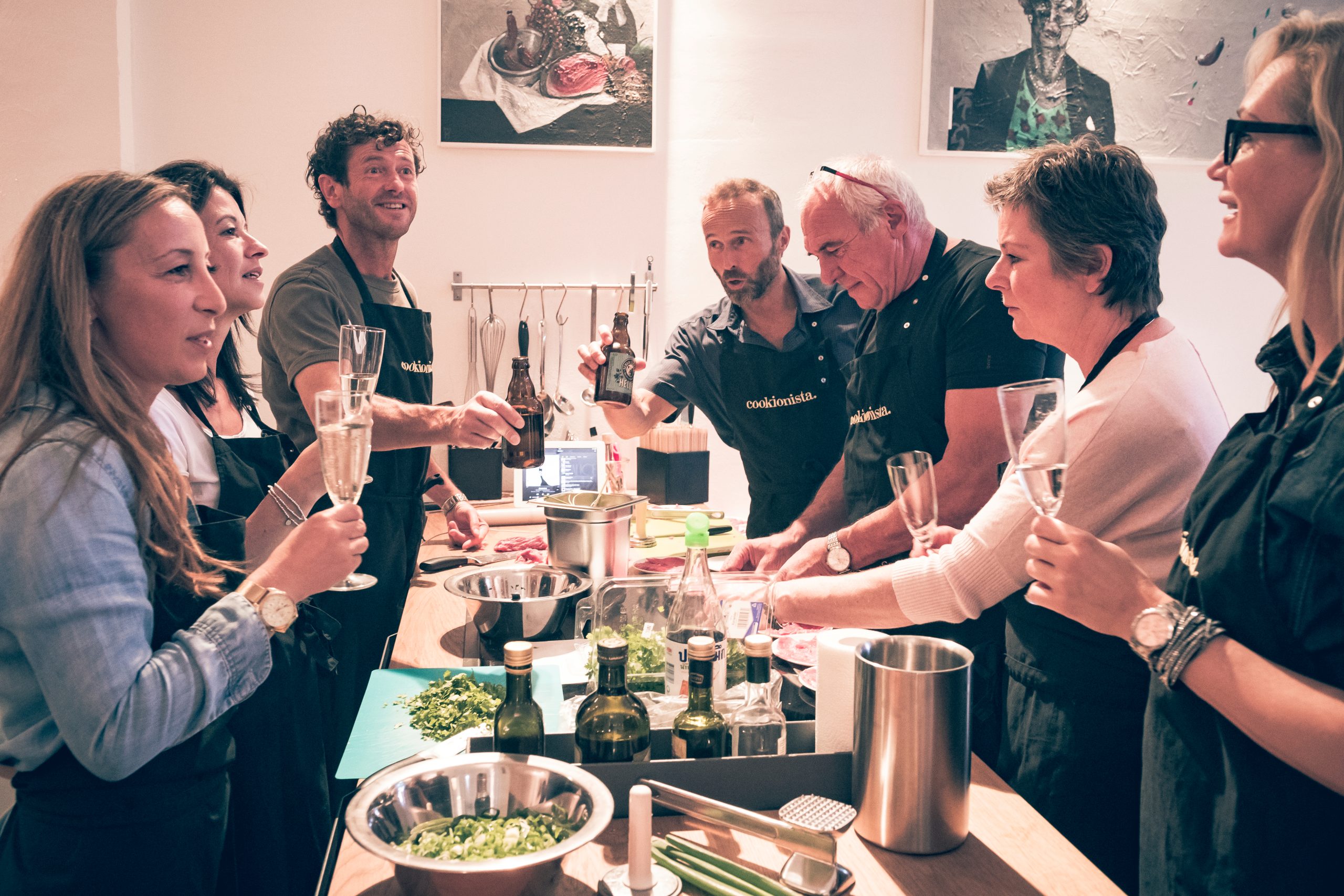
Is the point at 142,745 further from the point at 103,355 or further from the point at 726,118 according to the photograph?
the point at 726,118

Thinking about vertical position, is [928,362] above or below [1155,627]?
above

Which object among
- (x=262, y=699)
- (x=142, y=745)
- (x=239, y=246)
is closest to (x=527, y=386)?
(x=239, y=246)

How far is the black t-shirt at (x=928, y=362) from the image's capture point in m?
2.02

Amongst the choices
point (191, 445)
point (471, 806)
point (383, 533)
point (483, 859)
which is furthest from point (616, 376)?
point (483, 859)

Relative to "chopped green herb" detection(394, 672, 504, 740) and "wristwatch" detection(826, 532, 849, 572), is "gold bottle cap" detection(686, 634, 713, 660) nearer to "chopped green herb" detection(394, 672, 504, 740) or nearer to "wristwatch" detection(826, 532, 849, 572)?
"chopped green herb" detection(394, 672, 504, 740)

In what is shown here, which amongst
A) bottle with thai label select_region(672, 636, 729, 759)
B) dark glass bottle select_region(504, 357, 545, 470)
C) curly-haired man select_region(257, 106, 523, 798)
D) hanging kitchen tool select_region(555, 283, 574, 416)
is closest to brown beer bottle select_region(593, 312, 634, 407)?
dark glass bottle select_region(504, 357, 545, 470)

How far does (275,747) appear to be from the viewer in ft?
5.46

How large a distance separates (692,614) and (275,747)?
2.75ft

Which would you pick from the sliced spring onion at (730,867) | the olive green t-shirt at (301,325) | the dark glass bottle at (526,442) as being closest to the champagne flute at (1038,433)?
the sliced spring onion at (730,867)

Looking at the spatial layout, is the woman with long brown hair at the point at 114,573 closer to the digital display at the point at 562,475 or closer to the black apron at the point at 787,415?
the black apron at the point at 787,415

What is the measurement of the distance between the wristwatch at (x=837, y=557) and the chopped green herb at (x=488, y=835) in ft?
3.46

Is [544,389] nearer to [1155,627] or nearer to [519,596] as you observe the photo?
[519,596]

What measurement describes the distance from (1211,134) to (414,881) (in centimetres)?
429

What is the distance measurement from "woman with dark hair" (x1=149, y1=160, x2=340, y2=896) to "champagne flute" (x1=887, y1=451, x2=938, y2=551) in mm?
1012
